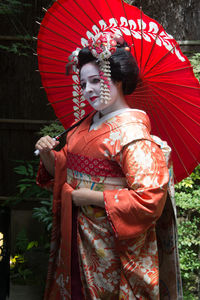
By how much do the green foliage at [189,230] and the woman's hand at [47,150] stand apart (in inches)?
62.8

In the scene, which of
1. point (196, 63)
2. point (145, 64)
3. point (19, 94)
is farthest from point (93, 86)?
point (19, 94)

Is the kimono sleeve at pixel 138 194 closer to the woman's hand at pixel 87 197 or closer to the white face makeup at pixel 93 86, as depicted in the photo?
the woman's hand at pixel 87 197

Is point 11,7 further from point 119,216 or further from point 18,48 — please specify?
point 119,216

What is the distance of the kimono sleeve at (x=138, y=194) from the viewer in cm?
179

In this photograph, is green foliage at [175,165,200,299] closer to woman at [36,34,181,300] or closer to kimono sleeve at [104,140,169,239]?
woman at [36,34,181,300]

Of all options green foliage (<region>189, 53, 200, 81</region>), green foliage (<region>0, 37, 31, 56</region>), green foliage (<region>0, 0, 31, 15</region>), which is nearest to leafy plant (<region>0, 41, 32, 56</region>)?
green foliage (<region>0, 37, 31, 56</region>)

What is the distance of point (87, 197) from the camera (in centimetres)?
195

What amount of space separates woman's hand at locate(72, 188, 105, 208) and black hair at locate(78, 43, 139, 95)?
0.58 meters

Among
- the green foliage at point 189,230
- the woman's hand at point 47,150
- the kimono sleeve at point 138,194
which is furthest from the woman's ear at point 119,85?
the green foliage at point 189,230

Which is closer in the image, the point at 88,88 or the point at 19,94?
the point at 88,88

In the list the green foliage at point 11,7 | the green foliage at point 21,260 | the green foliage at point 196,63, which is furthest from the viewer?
the green foliage at point 11,7

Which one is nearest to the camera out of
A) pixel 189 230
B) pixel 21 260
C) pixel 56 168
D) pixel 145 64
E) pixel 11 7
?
pixel 145 64

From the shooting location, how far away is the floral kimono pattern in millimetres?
1811

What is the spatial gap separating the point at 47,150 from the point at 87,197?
386 mm
